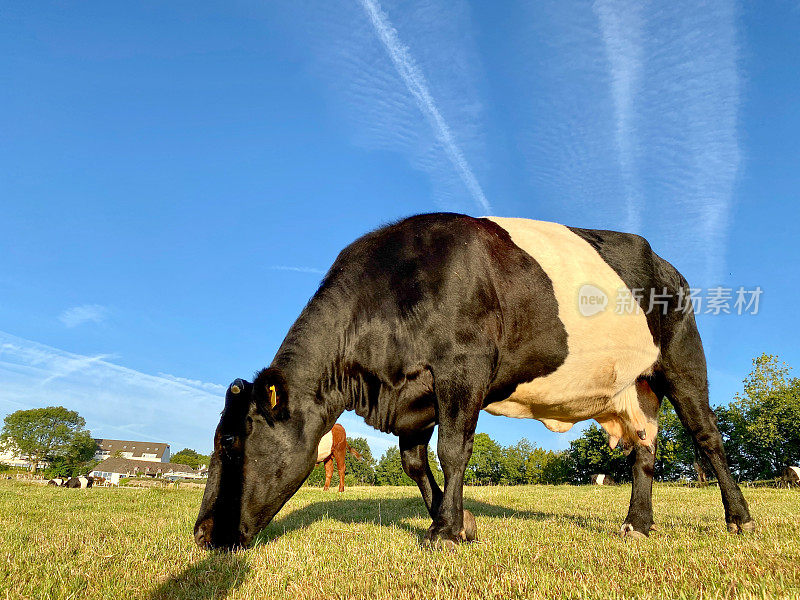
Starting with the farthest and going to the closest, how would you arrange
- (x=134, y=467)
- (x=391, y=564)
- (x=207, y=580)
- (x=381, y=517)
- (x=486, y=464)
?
(x=134, y=467)
(x=486, y=464)
(x=381, y=517)
(x=391, y=564)
(x=207, y=580)

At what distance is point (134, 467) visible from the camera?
120812mm

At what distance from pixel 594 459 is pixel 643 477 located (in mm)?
54360

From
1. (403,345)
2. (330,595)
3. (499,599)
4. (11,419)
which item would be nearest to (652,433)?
(403,345)

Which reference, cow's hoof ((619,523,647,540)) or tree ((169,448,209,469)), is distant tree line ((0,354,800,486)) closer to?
cow's hoof ((619,523,647,540))

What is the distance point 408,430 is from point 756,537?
4.00 meters

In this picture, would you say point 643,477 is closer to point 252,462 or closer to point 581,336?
point 581,336

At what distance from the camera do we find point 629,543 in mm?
5176

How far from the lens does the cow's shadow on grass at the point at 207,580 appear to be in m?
3.37

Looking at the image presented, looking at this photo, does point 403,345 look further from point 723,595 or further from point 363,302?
point 723,595

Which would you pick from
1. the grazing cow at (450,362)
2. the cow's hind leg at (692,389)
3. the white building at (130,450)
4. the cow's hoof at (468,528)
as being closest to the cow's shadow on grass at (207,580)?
the grazing cow at (450,362)

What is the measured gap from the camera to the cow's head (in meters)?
4.88

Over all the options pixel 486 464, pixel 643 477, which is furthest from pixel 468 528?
pixel 486 464

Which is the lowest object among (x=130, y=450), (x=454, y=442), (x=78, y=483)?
(x=130, y=450)

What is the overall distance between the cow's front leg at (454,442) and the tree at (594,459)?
5375 cm
